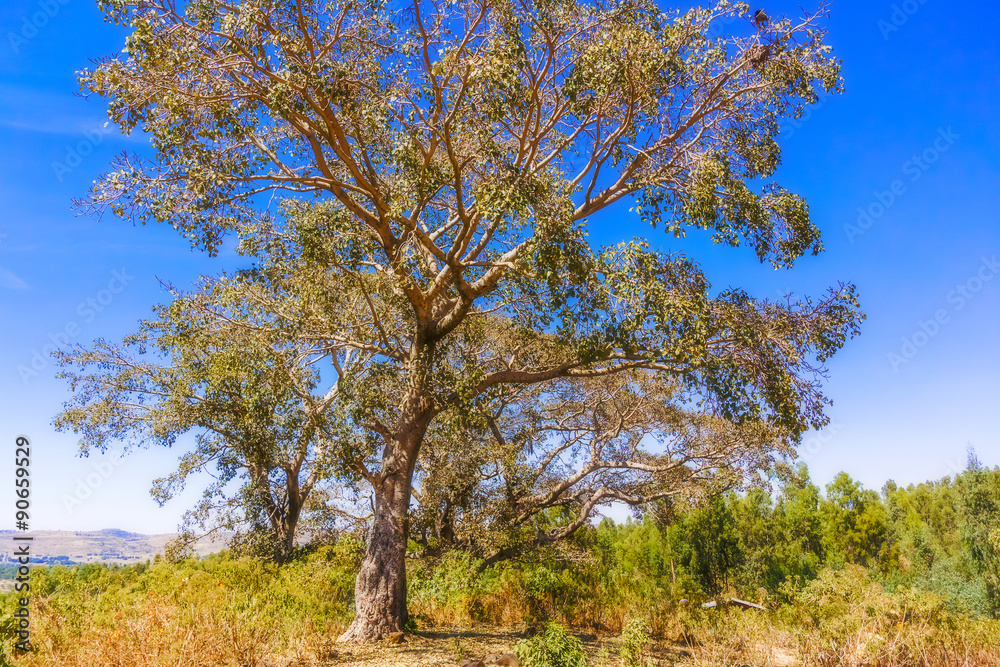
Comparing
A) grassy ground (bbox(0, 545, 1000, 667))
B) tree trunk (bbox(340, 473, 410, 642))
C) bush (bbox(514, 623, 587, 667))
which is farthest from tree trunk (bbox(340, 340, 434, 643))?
bush (bbox(514, 623, 587, 667))

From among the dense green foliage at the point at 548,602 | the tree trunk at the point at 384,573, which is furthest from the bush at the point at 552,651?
the tree trunk at the point at 384,573

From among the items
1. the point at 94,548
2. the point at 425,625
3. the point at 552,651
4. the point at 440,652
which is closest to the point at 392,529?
the point at 440,652

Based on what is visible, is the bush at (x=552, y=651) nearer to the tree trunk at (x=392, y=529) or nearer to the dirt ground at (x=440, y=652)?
the dirt ground at (x=440, y=652)

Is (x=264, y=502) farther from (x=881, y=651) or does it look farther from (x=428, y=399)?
(x=881, y=651)

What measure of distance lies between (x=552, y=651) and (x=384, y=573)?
3.94 metres

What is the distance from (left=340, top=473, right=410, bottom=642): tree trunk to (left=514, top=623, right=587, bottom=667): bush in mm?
3280

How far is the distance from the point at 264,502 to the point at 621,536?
74.9ft

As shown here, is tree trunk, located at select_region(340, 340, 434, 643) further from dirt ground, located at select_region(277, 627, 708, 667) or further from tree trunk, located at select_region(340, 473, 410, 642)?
dirt ground, located at select_region(277, 627, 708, 667)

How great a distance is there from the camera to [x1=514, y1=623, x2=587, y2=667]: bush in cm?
621

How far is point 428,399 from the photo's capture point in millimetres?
9695

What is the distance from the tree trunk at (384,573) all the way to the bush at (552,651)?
129 inches

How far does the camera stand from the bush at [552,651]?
6.21 m

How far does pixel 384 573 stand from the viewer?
928cm

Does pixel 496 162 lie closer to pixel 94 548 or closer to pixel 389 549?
pixel 389 549
